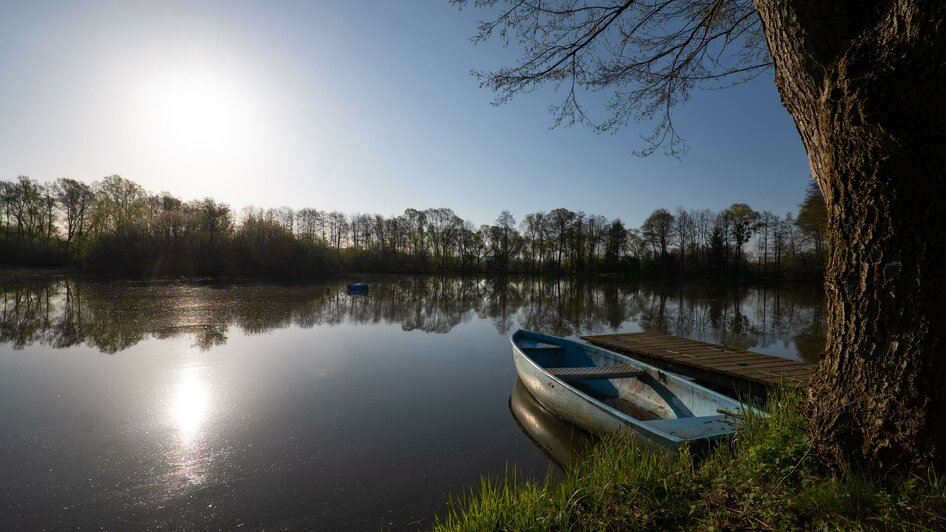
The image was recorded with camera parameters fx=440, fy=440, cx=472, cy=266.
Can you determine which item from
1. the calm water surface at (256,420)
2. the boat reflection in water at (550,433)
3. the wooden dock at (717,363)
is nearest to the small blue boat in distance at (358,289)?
the calm water surface at (256,420)

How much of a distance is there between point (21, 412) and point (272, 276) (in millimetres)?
33067

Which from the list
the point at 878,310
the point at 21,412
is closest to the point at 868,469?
the point at 878,310

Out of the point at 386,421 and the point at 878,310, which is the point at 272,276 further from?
the point at 878,310

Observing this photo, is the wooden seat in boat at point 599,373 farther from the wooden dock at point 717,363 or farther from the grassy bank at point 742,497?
the grassy bank at point 742,497

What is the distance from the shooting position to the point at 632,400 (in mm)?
6238

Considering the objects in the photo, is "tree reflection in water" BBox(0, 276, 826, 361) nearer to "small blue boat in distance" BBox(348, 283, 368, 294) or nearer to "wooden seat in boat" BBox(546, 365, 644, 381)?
"small blue boat in distance" BBox(348, 283, 368, 294)

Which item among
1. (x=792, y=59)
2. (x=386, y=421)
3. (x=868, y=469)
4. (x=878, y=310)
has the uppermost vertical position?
(x=792, y=59)

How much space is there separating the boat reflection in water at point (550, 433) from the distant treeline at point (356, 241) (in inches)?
939

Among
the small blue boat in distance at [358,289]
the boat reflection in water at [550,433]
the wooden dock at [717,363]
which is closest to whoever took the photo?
the boat reflection in water at [550,433]

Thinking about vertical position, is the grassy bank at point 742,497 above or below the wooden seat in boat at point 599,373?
above

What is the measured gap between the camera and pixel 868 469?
2.20m

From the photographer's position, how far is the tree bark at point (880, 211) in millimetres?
1995

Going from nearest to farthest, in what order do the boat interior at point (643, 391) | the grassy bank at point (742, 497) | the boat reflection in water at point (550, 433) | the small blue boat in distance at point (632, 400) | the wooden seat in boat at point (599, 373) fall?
the grassy bank at point (742, 497)
the small blue boat in distance at point (632, 400)
the boat interior at point (643, 391)
the boat reflection in water at point (550, 433)
the wooden seat in boat at point (599, 373)

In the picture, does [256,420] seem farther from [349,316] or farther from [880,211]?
[349,316]
